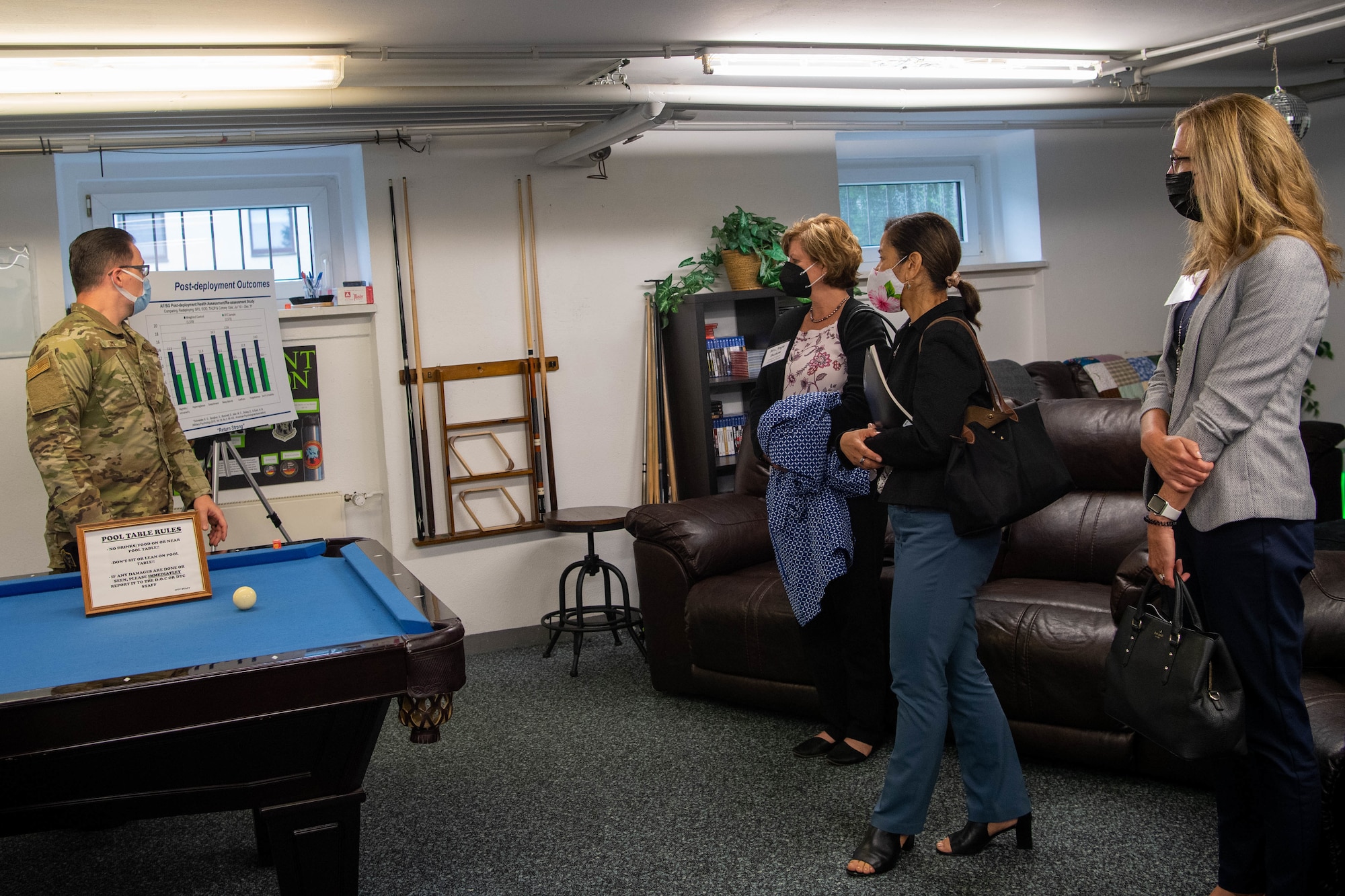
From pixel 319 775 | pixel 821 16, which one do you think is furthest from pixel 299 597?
pixel 821 16

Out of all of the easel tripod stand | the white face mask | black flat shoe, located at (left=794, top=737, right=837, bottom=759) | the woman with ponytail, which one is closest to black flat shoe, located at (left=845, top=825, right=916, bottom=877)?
the woman with ponytail

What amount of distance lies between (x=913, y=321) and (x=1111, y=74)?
10.8 ft

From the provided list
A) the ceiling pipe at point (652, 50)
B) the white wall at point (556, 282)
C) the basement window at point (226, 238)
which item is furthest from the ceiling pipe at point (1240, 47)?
the basement window at point (226, 238)

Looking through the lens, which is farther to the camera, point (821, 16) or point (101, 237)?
point (821, 16)

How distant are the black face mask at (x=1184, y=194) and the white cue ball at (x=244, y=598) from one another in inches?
74.9

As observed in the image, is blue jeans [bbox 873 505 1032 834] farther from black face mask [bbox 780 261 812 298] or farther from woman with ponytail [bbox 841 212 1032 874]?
black face mask [bbox 780 261 812 298]

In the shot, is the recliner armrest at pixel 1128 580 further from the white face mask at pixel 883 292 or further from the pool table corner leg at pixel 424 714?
the pool table corner leg at pixel 424 714

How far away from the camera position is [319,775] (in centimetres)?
177

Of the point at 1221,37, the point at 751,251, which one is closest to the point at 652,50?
the point at 751,251

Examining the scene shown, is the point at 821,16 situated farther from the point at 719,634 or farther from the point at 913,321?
the point at 719,634

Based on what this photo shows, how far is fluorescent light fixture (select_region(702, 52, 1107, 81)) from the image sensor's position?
4.13m

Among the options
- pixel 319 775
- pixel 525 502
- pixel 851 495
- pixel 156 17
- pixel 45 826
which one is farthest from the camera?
pixel 525 502

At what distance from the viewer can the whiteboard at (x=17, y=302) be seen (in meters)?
4.02

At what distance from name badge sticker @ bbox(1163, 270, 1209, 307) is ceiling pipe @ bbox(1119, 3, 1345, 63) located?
308cm
